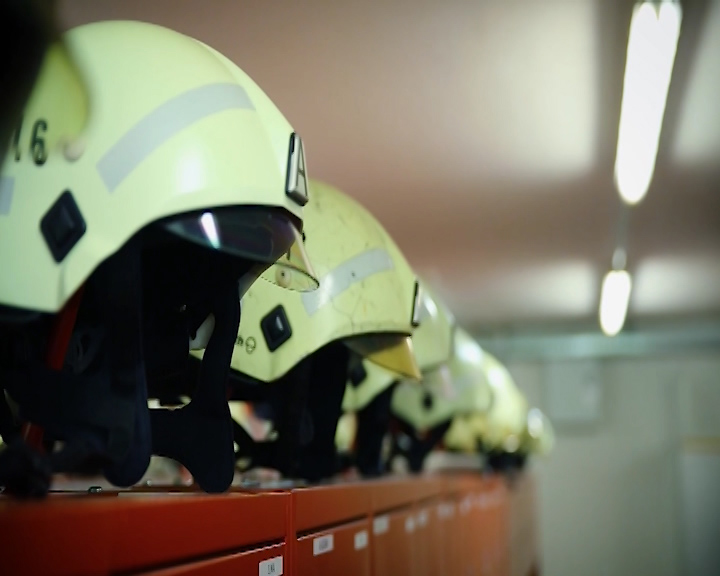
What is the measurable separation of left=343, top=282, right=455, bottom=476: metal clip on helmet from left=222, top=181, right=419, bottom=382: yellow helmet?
1.52 ft

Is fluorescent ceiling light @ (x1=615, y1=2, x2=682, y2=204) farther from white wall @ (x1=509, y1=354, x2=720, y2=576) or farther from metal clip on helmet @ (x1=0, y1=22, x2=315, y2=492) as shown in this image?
white wall @ (x1=509, y1=354, x2=720, y2=576)

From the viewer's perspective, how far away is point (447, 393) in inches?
118

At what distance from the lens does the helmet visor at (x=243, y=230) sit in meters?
1.05

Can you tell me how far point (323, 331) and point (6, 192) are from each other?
76cm

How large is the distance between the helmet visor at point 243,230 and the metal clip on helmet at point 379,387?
125 centimetres

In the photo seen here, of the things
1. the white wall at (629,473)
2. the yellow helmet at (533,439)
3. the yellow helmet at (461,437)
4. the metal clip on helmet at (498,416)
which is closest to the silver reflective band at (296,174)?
the metal clip on helmet at (498,416)

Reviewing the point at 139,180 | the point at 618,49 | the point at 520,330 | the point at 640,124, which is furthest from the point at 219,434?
the point at 520,330

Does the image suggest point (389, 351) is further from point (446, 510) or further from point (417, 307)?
point (446, 510)

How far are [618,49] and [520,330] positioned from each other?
21.7ft

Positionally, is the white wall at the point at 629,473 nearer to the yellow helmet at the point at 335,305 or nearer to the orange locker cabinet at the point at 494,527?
the orange locker cabinet at the point at 494,527

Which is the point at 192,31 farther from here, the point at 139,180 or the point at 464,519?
the point at 464,519

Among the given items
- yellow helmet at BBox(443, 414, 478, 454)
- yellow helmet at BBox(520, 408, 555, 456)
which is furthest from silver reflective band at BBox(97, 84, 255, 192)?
yellow helmet at BBox(520, 408, 555, 456)

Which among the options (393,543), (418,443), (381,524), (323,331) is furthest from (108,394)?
(418,443)

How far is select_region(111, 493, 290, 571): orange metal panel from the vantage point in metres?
0.80
